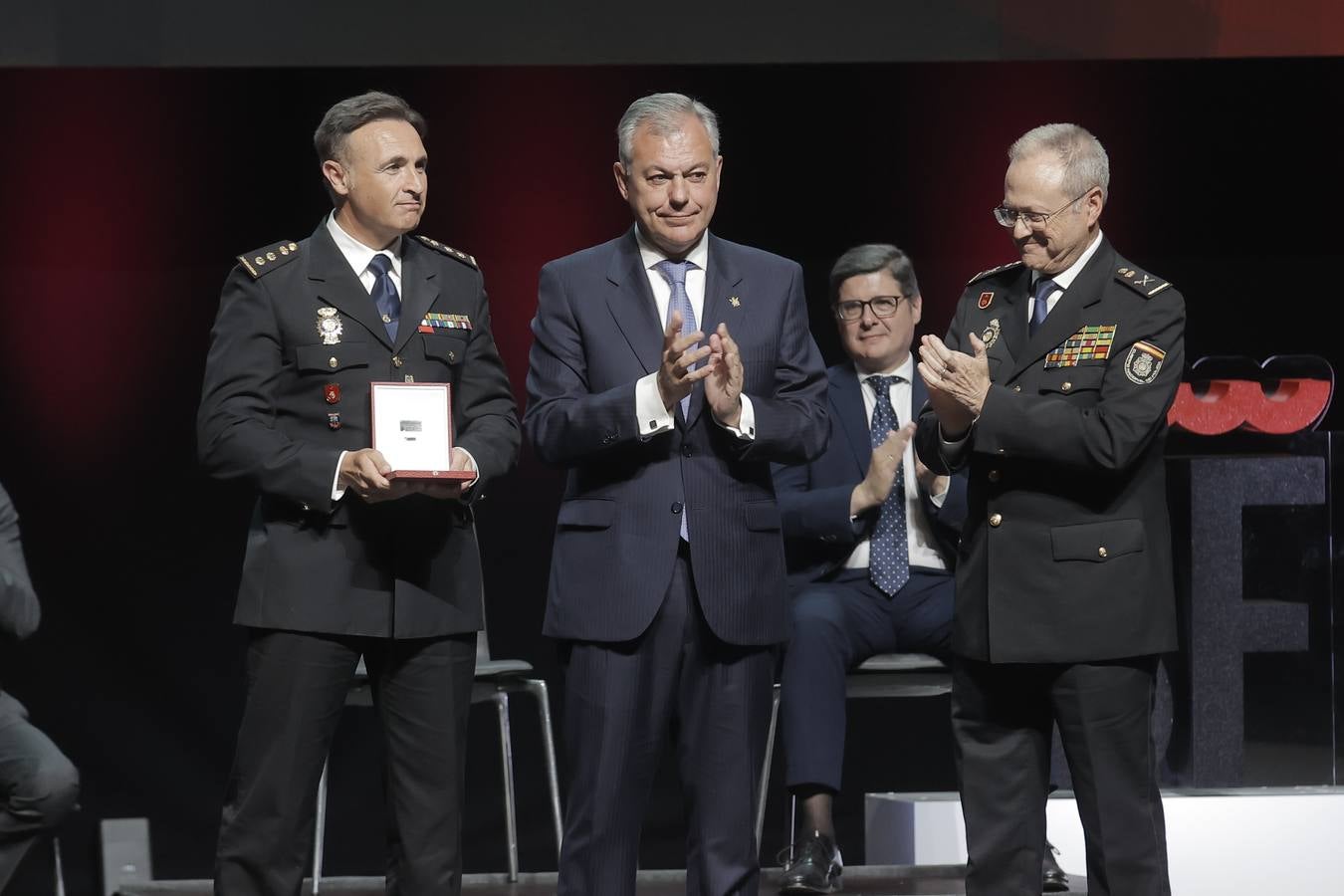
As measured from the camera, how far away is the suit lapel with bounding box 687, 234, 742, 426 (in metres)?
3.06

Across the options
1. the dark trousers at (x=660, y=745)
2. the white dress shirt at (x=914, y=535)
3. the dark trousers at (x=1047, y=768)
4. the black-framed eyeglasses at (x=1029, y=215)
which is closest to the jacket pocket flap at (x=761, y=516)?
the dark trousers at (x=660, y=745)

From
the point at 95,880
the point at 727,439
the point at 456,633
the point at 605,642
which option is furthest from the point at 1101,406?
the point at 95,880

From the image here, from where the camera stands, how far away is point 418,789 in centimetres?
296

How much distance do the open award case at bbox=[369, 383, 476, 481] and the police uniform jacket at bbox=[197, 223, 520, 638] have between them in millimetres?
115

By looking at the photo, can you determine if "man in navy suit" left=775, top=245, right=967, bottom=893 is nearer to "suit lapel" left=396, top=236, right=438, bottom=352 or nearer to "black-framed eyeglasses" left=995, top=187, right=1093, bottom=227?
"black-framed eyeglasses" left=995, top=187, right=1093, bottom=227

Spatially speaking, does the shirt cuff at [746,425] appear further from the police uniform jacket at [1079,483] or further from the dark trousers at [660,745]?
the police uniform jacket at [1079,483]

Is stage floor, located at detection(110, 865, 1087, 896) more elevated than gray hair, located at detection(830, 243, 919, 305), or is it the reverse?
gray hair, located at detection(830, 243, 919, 305)

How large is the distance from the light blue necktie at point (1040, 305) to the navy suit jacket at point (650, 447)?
1.36 feet

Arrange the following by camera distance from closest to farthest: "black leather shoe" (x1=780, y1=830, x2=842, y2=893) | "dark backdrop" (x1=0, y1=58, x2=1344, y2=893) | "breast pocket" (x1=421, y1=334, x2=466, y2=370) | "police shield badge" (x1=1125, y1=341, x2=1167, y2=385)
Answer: "police shield badge" (x1=1125, y1=341, x2=1167, y2=385) → "breast pocket" (x1=421, y1=334, x2=466, y2=370) → "black leather shoe" (x1=780, y1=830, x2=842, y2=893) → "dark backdrop" (x1=0, y1=58, x2=1344, y2=893)

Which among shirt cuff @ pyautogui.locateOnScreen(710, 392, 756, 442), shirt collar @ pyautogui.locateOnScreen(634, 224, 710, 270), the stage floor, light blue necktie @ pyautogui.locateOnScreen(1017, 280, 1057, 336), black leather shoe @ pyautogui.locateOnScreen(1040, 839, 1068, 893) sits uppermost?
shirt collar @ pyautogui.locateOnScreen(634, 224, 710, 270)

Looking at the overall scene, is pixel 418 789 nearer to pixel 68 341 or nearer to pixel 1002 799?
pixel 1002 799

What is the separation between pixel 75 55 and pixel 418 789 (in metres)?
2.81

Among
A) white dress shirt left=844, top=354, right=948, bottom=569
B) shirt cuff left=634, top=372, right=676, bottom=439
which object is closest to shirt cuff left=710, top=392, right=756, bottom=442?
shirt cuff left=634, top=372, right=676, bottom=439

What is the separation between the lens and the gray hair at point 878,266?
4.46 m
